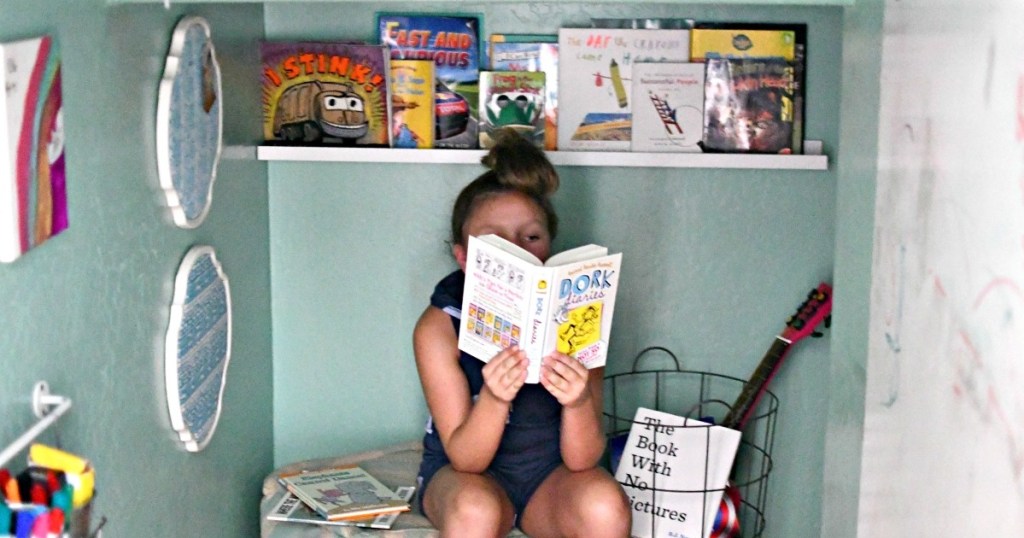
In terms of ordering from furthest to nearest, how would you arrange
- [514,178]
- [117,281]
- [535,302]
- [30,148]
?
[514,178]
[535,302]
[117,281]
[30,148]

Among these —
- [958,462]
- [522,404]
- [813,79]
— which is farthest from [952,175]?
[813,79]

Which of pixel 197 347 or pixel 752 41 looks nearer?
pixel 197 347

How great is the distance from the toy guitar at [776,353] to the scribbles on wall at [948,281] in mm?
976

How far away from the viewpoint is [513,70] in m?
2.31

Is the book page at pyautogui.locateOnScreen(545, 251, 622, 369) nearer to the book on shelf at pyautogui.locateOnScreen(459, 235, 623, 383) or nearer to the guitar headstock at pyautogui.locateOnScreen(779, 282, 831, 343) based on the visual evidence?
the book on shelf at pyautogui.locateOnScreen(459, 235, 623, 383)

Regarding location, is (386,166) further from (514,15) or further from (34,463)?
(34,463)

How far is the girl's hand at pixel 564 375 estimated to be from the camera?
70.9 inches

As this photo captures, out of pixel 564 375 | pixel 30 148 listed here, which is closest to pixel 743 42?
pixel 564 375

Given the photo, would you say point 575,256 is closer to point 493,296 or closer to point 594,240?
point 493,296

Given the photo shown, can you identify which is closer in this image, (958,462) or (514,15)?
(958,462)

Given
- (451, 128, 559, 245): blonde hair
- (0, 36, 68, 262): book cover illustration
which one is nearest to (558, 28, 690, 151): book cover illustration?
(451, 128, 559, 245): blonde hair

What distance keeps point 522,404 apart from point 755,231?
2.12ft

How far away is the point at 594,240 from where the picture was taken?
2402 millimetres

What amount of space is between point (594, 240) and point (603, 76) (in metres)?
Result: 0.32
